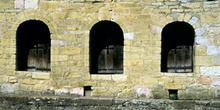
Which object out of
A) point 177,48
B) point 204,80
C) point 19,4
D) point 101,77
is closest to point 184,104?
point 204,80

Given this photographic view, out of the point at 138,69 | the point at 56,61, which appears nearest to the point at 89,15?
the point at 56,61

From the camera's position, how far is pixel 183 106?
5402 mm

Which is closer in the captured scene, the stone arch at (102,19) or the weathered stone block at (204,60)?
the weathered stone block at (204,60)

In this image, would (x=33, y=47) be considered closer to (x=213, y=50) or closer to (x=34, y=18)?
(x=34, y=18)

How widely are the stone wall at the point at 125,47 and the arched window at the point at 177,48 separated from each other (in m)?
0.26

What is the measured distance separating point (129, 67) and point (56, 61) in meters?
1.86

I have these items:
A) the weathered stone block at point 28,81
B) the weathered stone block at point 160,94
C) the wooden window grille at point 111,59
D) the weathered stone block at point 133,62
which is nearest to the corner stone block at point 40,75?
the weathered stone block at point 28,81

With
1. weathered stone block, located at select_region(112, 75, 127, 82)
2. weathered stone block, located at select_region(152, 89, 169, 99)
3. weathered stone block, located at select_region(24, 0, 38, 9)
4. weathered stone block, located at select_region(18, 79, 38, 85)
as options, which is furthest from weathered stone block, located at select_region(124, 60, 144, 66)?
weathered stone block, located at select_region(24, 0, 38, 9)

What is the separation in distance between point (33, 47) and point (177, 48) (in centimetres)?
384

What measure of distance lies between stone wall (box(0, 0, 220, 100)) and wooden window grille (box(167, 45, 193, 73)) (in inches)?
8.6

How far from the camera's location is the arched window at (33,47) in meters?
6.19

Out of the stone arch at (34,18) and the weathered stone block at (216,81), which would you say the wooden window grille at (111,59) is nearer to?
the stone arch at (34,18)

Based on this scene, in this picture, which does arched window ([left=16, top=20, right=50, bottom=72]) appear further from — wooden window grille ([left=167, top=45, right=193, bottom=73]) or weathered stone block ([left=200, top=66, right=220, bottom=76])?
weathered stone block ([left=200, top=66, right=220, bottom=76])

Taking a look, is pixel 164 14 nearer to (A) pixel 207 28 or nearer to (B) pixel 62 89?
(A) pixel 207 28
